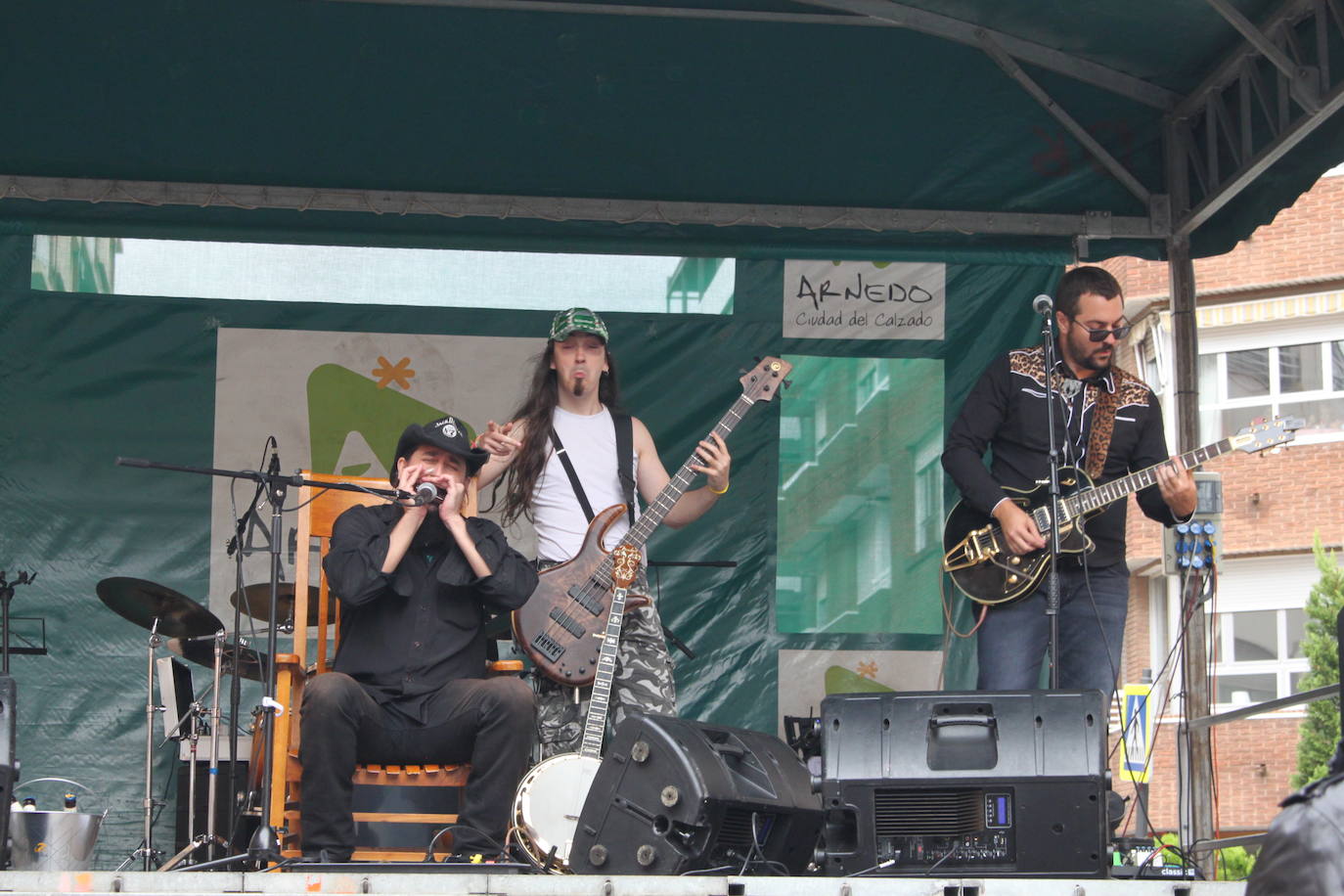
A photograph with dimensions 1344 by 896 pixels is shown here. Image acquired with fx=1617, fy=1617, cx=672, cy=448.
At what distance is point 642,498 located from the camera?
5.70 metres

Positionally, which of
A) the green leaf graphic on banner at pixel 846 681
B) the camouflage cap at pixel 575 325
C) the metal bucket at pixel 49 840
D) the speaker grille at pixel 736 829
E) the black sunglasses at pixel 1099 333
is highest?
the camouflage cap at pixel 575 325

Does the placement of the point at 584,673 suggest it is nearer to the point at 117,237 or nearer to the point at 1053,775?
the point at 1053,775

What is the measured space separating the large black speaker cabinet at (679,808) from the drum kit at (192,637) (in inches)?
66.5

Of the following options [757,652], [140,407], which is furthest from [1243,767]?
[140,407]

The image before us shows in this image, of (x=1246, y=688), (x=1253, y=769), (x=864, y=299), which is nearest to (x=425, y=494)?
(x=864, y=299)

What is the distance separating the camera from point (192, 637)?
557 centimetres

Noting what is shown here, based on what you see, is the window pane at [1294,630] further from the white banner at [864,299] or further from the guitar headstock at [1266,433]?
the guitar headstock at [1266,433]

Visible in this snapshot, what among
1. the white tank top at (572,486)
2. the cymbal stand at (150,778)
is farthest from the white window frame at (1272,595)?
the cymbal stand at (150,778)

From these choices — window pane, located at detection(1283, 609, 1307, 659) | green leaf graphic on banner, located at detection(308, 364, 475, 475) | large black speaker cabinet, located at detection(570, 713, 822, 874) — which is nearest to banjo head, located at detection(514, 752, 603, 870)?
large black speaker cabinet, located at detection(570, 713, 822, 874)

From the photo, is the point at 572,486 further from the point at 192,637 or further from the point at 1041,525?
the point at 1041,525

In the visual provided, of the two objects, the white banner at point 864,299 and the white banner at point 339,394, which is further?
the white banner at point 864,299

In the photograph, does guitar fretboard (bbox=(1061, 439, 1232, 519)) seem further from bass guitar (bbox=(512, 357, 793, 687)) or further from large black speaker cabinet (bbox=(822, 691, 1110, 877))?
large black speaker cabinet (bbox=(822, 691, 1110, 877))

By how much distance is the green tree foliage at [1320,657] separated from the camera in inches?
772

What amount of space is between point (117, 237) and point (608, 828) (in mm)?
3697
